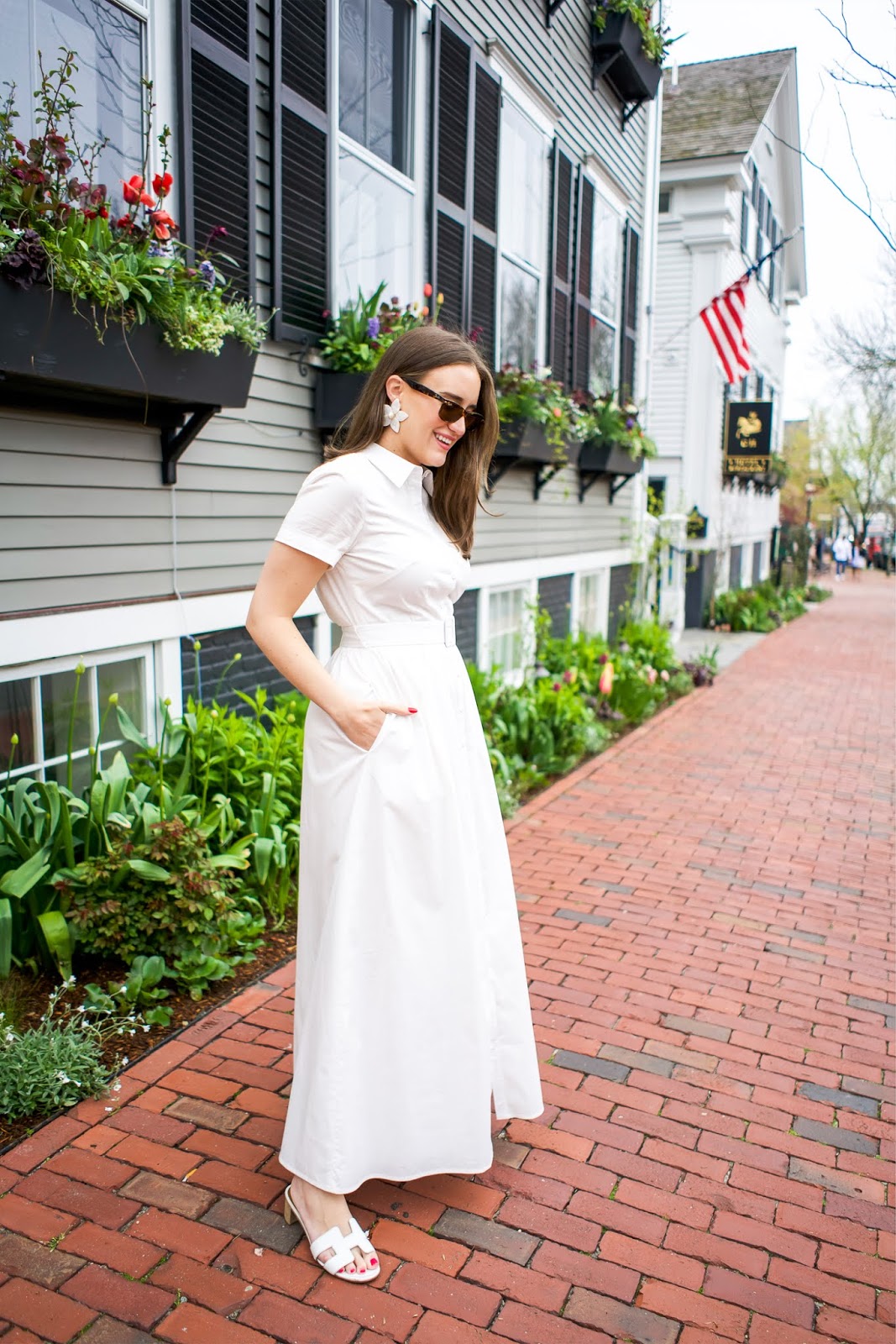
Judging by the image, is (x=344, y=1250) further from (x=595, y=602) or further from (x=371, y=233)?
(x=595, y=602)

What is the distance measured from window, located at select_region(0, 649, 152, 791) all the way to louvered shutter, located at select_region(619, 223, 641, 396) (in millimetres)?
7194

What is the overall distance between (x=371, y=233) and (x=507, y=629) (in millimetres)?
3773

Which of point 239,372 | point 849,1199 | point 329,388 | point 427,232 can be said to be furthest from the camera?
point 427,232

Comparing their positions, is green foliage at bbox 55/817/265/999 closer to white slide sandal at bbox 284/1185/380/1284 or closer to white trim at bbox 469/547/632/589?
white slide sandal at bbox 284/1185/380/1284

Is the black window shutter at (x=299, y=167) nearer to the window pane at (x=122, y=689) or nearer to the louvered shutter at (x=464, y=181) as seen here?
the louvered shutter at (x=464, y=181)

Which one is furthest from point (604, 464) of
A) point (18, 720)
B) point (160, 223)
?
point (18, 720)

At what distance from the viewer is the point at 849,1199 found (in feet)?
8.65

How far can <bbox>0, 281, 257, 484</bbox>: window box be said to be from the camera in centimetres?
315

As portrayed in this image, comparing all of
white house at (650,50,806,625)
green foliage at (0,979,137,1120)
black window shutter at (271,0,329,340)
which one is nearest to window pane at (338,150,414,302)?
black window shutter at (271,0,329,340)

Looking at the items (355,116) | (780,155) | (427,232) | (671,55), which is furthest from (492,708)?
(780,155)

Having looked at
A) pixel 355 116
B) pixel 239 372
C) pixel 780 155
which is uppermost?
pixel 780 155

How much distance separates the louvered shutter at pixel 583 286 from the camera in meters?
9.00

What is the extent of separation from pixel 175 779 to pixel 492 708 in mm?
3196

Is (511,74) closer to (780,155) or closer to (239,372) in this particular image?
(239,372)
